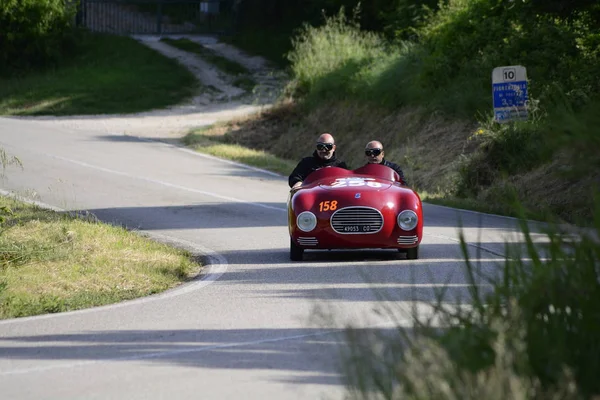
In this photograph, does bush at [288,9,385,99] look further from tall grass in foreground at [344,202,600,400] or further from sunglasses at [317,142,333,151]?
tall grass in foreground at [344,202,600,400]

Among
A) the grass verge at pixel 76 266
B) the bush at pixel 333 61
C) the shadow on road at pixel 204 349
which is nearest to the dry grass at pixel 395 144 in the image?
the bush at pixel 333 61

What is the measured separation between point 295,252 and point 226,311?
145 inches

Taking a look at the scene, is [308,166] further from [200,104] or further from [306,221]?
[200,104]

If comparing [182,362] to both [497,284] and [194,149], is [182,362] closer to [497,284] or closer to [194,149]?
[497,284]

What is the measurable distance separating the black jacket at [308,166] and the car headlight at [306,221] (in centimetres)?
146

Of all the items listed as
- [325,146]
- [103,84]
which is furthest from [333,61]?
[325,146]

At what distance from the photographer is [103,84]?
4838 centimetres

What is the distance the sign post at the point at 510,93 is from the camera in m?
23.1

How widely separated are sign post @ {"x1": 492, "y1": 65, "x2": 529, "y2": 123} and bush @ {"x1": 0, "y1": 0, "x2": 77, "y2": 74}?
105 ft

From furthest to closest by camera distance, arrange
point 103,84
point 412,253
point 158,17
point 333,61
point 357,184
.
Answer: point 158,17, point 103,84, point 333,61, point 357,184, point 412,253

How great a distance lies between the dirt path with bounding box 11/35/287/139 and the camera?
38531mm

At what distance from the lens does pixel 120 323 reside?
33.2 feet

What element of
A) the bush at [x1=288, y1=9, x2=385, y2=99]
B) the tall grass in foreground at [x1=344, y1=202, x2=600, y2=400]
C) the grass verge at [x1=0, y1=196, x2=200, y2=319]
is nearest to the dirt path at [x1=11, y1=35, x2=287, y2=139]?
the bush at [x1=288, y1=9, x2=385, y2=99]

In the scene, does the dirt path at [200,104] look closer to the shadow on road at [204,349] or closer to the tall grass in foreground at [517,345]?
the shadow on road at [204,349]
